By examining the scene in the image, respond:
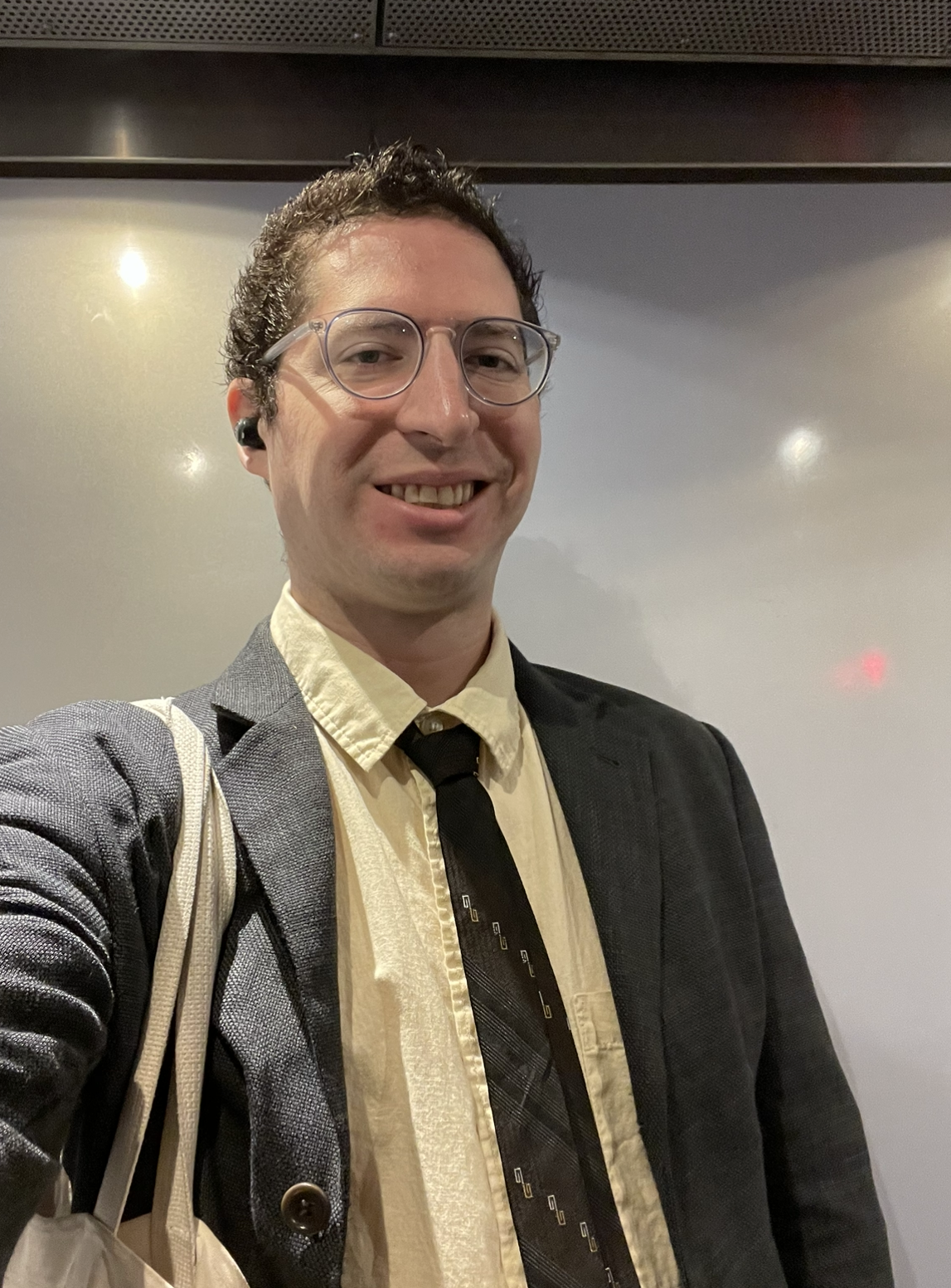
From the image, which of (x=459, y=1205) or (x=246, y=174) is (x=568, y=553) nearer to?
(x=246, y=174)

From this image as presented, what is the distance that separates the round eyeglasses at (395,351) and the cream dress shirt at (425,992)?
10.2 inches

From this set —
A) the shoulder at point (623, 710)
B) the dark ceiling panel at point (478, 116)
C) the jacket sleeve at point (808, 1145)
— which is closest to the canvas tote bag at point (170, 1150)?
the shoulder at point (623, 710)

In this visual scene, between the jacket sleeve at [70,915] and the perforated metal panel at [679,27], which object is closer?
the jacket sleeve at [70,915]

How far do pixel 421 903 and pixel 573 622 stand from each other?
2.40 ft

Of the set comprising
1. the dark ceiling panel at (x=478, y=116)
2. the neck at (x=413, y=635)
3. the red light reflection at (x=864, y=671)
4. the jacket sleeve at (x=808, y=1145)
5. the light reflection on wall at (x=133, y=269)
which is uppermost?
the dark ceiling panel at (x=478, y=116)

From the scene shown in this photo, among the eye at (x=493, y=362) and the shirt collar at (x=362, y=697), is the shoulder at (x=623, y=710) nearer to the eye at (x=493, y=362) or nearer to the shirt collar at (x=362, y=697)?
the shirt collar at (x=362, y=697)

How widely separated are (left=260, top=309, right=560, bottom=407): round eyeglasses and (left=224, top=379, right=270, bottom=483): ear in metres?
0.08

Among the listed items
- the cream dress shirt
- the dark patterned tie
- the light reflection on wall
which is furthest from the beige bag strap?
the light reflection on wall

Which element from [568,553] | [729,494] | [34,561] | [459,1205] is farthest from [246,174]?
[459,1205]

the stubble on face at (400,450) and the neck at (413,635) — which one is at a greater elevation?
the stubble on face at (400,450)

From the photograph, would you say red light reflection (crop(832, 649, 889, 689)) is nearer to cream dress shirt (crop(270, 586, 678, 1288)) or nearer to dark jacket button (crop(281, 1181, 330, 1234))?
cream dress shirt (crop(270, 586, 678, 1288))

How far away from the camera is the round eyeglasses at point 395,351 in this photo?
35.1 inches

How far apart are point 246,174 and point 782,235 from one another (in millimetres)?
933

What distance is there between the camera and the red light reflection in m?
1.45
